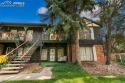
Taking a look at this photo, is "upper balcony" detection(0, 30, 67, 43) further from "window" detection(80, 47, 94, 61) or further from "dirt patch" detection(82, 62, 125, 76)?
"dirt patch" detection(82, 62, 125, 76)

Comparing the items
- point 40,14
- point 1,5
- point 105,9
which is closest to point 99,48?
point 105,9

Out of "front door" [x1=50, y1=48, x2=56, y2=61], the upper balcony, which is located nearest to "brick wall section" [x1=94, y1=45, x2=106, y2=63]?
the upper balcony

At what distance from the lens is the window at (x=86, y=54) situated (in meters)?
14.0

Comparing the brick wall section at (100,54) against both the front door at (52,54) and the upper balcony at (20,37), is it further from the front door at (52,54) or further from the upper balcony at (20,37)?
the front door at (52,54)

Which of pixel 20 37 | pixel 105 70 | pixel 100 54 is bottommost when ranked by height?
pixel 105 70

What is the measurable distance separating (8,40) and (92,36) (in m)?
10.5

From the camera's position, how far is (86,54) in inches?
557

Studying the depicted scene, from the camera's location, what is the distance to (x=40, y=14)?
1212 cm

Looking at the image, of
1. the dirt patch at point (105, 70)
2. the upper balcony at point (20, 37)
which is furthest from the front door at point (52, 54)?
the dirt patch at point (105, 70)

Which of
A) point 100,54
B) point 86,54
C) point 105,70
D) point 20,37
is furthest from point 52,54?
point 105,70

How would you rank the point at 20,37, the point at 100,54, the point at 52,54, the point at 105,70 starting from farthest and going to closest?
the point at 52,54, the point at 100,54, the point at 20,37, the point at 105,70

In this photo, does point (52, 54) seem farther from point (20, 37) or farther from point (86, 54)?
point (20, 37)

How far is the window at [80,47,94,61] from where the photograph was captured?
46.0ft

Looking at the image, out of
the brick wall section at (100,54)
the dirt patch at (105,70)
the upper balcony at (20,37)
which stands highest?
the upper balcony at (20,37)
